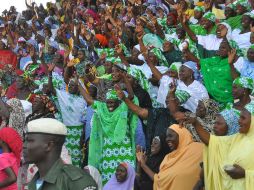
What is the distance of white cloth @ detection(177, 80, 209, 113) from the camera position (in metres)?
7.11

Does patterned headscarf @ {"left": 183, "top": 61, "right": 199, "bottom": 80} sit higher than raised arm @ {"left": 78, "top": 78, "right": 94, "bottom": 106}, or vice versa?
patterned headscarf @ {"left": 183, "top": 61, "right": 199, "bottom": 80}

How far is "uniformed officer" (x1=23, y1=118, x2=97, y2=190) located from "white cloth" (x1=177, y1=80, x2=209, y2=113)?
3.69 meters

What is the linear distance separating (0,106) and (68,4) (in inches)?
334

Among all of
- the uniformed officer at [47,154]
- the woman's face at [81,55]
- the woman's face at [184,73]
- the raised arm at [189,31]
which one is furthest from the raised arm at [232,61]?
the uniformed officer at [47,154]

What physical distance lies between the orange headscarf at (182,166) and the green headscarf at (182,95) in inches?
38.4

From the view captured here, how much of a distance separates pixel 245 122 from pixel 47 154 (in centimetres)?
210

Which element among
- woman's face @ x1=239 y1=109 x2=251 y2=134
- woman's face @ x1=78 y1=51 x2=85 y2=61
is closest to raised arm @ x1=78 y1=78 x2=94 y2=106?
woman's face @ x1=78 y1=51 x2=85 y2=61

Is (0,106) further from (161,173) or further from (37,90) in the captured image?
(161,173)

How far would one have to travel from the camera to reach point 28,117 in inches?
303

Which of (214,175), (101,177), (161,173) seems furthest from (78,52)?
(214,175)

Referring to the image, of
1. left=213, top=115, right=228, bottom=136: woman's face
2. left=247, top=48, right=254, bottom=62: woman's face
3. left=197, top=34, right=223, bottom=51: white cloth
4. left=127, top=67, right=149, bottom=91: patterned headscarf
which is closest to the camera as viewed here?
left=213, top=115, right=228, bottom=136: woman's face

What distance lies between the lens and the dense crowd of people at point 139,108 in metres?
5.04

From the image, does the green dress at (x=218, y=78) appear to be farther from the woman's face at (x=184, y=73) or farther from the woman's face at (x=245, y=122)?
the woman's face at (x=245, y=122)

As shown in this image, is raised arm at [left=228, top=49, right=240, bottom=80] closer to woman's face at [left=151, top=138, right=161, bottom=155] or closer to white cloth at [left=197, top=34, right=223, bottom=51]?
white cloth at [left=197, top=34, right=223, bottom=51]
